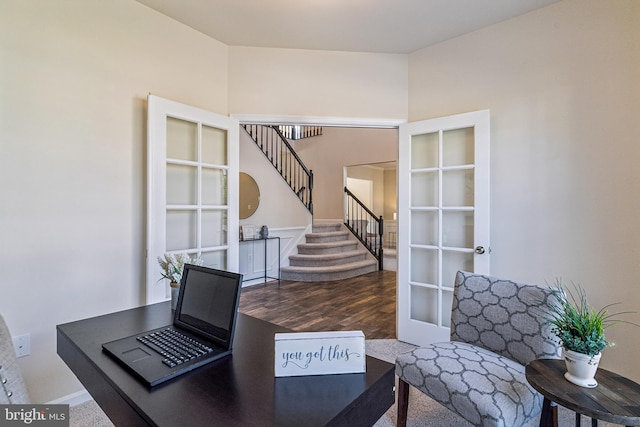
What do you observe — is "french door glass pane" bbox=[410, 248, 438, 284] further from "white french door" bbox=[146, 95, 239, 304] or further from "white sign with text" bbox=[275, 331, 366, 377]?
"white sign with text" bbox=[275, 331, 366, 377]

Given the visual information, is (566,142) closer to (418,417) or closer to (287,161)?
(418,417)

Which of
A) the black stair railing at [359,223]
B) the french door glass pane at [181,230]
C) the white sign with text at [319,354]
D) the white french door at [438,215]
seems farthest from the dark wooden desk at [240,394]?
the black stair railing at [359,223]

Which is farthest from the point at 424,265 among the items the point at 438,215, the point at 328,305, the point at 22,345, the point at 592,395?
the point at 22,345

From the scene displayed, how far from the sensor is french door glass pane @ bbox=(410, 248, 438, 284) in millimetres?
2805

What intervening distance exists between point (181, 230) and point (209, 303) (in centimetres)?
150

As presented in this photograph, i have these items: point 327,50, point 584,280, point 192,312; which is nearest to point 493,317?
point 584,280

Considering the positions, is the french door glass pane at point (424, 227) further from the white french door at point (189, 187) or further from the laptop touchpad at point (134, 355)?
the laptop touchpad at point (134, 355)

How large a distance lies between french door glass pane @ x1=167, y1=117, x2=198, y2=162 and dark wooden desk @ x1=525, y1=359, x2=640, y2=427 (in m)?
2.55

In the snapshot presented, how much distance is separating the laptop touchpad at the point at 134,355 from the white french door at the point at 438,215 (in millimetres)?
2313

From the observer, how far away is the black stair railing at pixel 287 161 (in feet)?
21.0

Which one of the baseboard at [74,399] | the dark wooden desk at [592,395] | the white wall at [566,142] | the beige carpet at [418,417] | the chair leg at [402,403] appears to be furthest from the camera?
the white wall at [566,142]

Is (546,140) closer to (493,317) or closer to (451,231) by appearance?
(451,231)

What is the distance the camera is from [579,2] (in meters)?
2.16

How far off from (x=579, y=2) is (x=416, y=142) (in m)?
1.43
